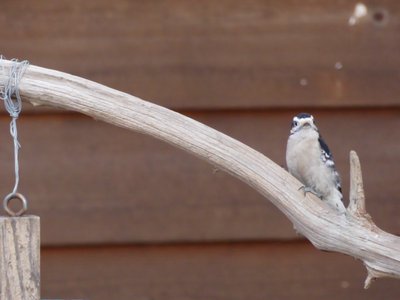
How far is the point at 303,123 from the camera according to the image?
2326 millimetres

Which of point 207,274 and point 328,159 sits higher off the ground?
point 328,159

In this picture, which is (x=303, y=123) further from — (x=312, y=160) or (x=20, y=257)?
(x=20, y=257)

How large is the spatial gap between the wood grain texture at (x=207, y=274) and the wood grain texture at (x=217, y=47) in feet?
1.37

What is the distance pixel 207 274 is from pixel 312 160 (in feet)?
1.61

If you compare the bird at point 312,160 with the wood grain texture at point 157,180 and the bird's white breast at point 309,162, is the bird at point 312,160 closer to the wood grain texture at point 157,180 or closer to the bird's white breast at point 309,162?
the bird's white breast at point 309,162

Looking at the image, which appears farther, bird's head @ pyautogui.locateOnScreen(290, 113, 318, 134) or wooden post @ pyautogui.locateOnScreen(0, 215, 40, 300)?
bird's head @ pyautogui.locateOnScreen(290, 113, 318, 134)

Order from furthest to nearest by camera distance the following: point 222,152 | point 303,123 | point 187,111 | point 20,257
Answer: point 187,111 < point 303,123 < point 222,152 < point 20,257

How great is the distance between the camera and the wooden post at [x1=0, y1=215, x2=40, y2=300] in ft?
5.14

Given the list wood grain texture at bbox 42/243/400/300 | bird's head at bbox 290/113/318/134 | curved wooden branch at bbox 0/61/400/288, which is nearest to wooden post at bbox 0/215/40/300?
curved wooden branch at bbox 0/61/400/288

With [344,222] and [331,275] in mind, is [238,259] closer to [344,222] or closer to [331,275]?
[331,275]

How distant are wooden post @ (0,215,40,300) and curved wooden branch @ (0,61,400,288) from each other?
0.93 feet

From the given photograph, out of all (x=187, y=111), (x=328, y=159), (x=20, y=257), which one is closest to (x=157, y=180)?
(x=187, y=111)

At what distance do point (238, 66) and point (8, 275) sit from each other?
120cm

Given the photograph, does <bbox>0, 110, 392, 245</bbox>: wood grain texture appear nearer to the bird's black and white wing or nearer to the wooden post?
the bird's black and white wing
